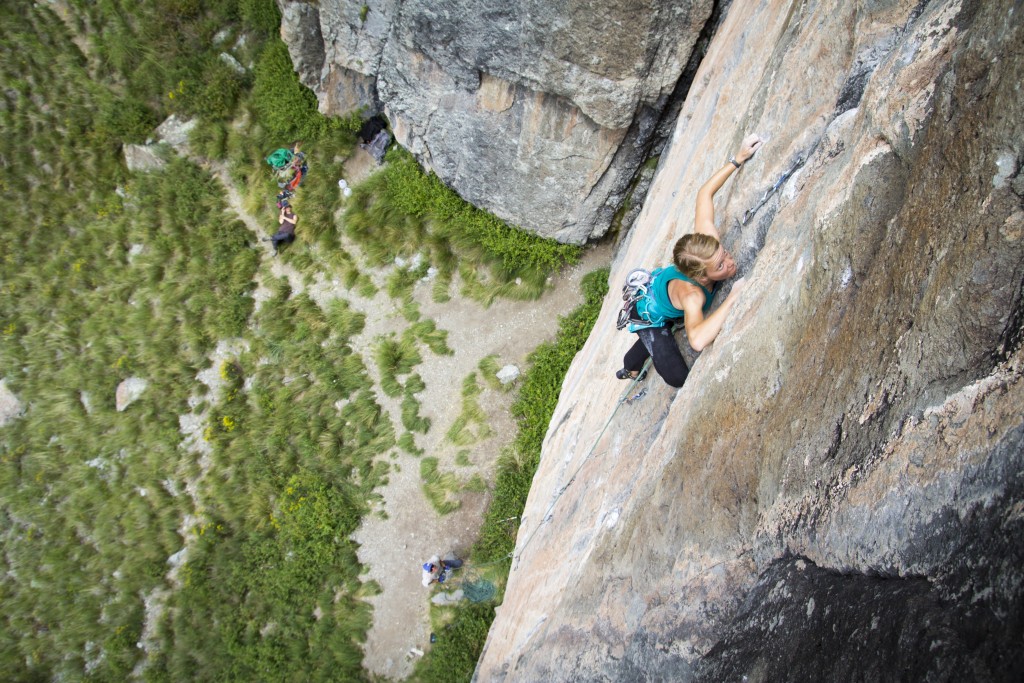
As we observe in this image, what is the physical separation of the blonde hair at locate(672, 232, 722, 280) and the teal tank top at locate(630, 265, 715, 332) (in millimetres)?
204

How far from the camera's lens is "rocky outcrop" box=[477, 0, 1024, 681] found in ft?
7.50

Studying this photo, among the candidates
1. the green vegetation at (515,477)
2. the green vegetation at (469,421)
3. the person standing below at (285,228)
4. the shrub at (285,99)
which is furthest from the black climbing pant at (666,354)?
the shrub at (285,99)

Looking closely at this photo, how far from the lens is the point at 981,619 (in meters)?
2.12

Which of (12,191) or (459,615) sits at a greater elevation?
(12,191)

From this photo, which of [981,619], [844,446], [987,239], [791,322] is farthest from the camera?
[791,322]

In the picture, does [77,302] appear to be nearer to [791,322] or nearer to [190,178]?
[190,178]

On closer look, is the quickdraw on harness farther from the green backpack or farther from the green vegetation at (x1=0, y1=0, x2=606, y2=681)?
the green backpack

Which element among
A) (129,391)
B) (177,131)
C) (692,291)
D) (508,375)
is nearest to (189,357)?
(129,391)

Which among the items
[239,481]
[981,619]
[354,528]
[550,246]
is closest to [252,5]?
[550,246]

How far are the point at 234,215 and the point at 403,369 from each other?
461cm

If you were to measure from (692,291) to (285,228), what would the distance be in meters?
8.89

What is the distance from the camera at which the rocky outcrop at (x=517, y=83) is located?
24.4 feet

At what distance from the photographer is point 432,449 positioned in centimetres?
1010

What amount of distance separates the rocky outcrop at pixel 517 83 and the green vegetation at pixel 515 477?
133 cm
